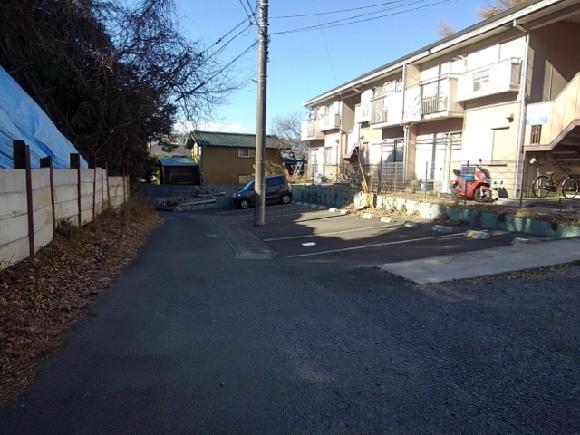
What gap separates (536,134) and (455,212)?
4.13 m

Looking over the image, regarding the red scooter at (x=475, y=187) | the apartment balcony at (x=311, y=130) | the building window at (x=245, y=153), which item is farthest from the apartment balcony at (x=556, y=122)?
the building window at (x=245, y=153)

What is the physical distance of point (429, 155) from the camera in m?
20.0

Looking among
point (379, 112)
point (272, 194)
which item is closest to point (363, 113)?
point (379, 112)

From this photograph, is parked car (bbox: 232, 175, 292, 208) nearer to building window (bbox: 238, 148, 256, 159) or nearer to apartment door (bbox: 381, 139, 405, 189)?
apartment door (bbox: 381, 139, 405, 189)

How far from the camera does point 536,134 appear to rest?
45.0ft

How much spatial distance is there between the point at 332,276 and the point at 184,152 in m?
67.7

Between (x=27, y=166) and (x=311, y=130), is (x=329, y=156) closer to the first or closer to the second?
(x=311, y=130)

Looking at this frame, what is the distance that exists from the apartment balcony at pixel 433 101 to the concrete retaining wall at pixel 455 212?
4.38m

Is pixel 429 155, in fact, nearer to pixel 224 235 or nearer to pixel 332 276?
pixel 224 235

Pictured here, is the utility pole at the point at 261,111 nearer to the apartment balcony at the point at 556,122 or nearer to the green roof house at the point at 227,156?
the apartment balcony at the point at 556,122

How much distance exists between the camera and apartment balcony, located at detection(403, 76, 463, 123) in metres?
17.1

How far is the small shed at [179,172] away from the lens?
36.5 meters

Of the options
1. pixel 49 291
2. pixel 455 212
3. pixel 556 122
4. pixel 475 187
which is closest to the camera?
pixel 49 291

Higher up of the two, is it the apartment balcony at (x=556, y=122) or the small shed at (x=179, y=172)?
the apartment balcony at (x=556, y=122)
